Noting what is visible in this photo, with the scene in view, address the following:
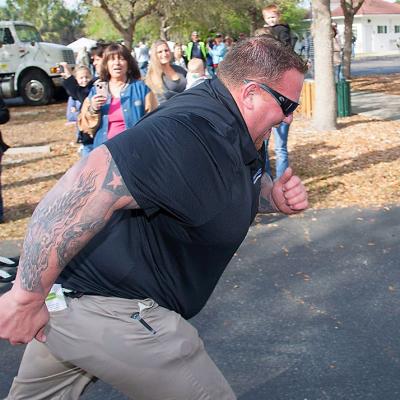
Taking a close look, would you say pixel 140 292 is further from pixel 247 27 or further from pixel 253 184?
pixel 247 27

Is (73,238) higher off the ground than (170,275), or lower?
higher

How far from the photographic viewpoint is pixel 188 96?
198 cm

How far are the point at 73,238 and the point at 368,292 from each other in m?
3.23

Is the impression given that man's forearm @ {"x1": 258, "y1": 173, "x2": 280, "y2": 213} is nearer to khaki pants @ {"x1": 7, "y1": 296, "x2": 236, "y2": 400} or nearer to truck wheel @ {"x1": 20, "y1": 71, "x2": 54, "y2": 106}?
khaki pants @ {"x1": 7, "y1": 296, "x2": 236, "y2": 400}

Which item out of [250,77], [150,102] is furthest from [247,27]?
[250,77]

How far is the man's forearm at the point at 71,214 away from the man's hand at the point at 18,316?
0.12 ft

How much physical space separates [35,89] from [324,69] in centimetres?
1194

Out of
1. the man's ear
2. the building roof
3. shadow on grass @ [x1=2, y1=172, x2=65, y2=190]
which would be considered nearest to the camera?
the man's ear

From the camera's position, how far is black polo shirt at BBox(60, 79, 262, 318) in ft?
5.69

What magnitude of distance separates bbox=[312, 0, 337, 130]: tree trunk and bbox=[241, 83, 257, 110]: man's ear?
31.9 feet

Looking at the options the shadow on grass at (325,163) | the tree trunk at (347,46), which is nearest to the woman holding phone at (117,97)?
the shadow on grass at (325,163)

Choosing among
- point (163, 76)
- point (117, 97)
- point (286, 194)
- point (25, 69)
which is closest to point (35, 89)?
point (25, 69)

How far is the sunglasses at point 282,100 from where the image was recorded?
196cm

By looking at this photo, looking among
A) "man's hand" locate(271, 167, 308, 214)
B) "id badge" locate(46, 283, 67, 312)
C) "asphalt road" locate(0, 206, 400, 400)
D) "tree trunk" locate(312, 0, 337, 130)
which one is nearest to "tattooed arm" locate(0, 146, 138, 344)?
"id badge" locate(46, 283, 67, 312)
